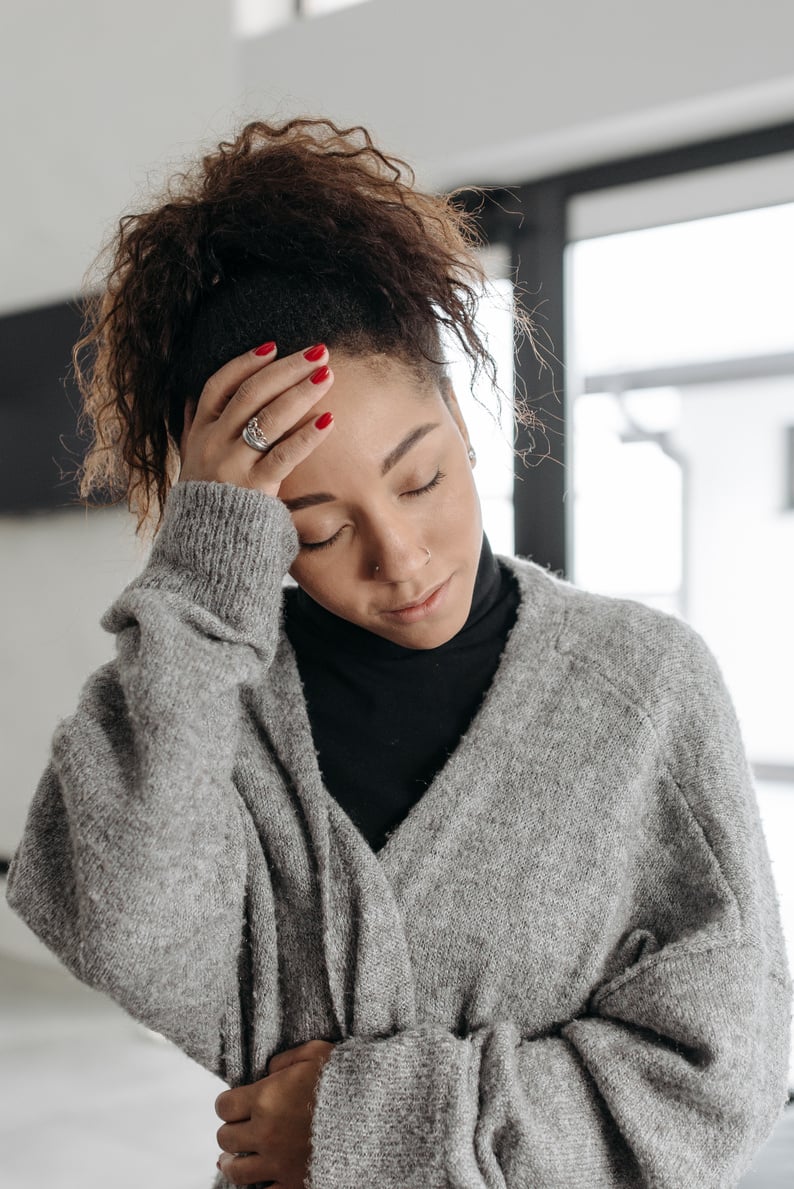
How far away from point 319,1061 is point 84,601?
83.7 inches

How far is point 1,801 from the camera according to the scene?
114 inches

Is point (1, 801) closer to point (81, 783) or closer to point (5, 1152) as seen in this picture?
point (5, 1152)

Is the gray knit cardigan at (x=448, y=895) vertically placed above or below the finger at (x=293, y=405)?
below

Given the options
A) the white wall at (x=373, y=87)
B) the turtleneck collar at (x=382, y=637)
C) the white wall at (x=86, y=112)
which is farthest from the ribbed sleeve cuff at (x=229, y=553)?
the white wall at (x=86, y=112)

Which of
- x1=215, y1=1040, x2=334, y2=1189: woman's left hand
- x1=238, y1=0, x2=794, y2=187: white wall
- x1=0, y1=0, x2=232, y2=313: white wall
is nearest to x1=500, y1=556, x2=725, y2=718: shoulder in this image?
x1=215, y1=1040, x2=334, y2=1189: woman's left hand

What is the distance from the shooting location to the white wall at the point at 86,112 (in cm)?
241

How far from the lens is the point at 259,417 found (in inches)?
30.5

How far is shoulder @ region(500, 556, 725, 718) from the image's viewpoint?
82 centimetres

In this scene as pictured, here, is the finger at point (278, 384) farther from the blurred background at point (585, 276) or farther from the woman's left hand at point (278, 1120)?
the blurred background at point (585, 276)

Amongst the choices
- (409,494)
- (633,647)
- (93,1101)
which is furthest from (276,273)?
(93,1101)

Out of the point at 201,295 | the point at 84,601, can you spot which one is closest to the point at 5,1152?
the point at 84,601

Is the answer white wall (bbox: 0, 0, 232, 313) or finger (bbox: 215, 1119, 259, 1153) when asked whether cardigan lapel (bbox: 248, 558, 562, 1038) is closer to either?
finger (bbox: 215, 1119, 259, 1153)

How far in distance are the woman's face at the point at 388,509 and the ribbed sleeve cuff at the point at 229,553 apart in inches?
1.3

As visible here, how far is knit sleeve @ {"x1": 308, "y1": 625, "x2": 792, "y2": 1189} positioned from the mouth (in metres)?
0.28
